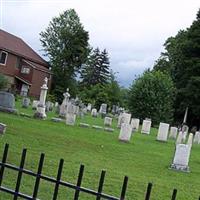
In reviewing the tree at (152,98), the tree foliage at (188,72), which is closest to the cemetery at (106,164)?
the tree at (152,98)

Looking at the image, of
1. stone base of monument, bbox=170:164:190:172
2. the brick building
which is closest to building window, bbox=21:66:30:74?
the brick building

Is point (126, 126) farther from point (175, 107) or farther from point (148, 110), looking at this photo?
point (175, 107)

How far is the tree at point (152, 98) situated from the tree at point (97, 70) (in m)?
44.1

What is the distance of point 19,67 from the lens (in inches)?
2697

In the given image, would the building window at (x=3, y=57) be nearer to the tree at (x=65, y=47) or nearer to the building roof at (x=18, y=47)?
the building roof at (x=18, y=47)

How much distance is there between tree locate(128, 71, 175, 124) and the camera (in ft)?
149

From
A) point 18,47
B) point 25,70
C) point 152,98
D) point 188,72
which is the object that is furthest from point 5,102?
point 18,47

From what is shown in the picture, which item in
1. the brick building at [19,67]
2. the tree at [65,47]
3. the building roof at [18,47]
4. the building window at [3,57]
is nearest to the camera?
A: the building window at [3,57]

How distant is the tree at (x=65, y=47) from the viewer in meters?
75.5

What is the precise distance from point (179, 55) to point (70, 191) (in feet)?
173

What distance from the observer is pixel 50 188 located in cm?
923

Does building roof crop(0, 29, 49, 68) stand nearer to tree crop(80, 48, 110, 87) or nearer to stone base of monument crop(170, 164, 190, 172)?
tree crop(80, 48, 110, 87)

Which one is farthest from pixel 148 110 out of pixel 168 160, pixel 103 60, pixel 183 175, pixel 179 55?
pixel 103 60

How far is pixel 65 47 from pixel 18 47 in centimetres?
1001
